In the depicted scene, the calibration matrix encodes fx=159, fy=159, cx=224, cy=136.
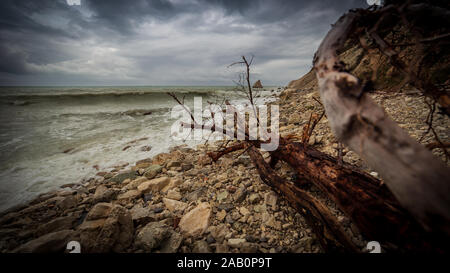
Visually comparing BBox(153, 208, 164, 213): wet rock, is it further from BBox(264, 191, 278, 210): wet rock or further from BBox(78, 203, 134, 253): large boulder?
BBox(264, 191, 278, 210): wet rock

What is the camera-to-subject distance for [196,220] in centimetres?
219

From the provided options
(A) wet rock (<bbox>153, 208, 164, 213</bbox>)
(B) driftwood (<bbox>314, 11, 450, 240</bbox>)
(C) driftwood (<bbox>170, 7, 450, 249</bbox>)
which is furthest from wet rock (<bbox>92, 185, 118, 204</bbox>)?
(B) driftwood (<bbox>314, 11, 450, 240</bbox>)

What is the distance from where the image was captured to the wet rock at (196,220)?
2.07 metres

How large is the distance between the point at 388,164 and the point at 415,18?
1.29 m

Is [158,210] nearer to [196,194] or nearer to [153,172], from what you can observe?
[196,194]

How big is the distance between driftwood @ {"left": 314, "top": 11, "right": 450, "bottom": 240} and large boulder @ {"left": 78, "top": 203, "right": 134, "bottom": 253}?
2422 millimetres

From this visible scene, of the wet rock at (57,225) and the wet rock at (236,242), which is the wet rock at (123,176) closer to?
the wet rock at (57,225)

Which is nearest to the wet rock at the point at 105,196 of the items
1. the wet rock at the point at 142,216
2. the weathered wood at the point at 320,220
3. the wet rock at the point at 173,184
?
the wet rock at the point at 142,216

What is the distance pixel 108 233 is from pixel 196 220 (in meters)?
1.00

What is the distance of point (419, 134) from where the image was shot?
292cm

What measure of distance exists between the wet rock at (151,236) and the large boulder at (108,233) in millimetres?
128

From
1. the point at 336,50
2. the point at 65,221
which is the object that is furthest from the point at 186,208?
the point at 336,50

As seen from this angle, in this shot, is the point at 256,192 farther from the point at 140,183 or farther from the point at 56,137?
the point at 56,137

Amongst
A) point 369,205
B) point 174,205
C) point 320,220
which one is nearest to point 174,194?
point 174,205
